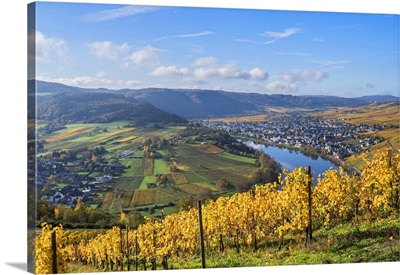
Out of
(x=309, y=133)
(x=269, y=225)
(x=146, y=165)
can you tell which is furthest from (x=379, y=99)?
(x=146, y=165)

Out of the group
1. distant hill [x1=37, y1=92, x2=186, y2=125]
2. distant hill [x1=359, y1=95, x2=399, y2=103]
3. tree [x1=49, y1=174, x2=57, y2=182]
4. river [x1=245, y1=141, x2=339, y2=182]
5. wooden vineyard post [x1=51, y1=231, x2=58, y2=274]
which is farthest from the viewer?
distant hill [x1=359, y1=95, x2=399, y2=103]

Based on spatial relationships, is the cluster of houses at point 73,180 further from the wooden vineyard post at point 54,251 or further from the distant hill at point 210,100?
the distant hill at point 210,100

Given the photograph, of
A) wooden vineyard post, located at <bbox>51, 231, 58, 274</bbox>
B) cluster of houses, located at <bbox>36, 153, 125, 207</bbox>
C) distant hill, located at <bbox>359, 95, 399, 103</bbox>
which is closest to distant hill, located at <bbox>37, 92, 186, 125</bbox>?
cluster of houses, located at <bbox>36, 153, 125, 207</bbox>

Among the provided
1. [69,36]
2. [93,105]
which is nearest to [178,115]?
[93,105]

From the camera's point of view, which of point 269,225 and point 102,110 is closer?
point 102,110

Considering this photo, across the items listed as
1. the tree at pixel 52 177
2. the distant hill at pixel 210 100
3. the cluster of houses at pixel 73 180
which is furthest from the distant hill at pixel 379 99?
the tree at pixel 52 177

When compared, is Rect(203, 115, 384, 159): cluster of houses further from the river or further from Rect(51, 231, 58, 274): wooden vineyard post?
Rect(51, 231, 58, 274): wooden vineyard post

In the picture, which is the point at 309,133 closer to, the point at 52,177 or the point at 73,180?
the point at 73,180
